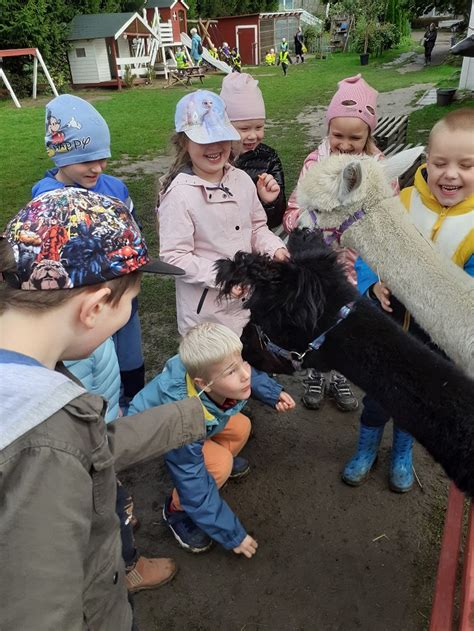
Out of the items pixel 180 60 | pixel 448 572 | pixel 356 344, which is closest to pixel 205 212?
pixel 356 344

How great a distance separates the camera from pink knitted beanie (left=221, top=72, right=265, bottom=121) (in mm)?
2947

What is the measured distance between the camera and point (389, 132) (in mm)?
7039

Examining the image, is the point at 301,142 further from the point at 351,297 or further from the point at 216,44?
the point at 216,44

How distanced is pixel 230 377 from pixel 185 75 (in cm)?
2633

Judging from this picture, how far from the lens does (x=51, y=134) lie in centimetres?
245

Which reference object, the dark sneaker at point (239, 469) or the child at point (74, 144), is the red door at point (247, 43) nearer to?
the child at point (74, 144)

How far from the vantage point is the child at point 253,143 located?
2955 millimetres

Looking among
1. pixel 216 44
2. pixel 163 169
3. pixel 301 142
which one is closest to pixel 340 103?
pixel 163 169

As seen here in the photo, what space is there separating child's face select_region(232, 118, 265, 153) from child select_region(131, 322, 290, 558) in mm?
1490

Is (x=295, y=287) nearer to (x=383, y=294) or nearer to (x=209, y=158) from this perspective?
(x=383, y=294)

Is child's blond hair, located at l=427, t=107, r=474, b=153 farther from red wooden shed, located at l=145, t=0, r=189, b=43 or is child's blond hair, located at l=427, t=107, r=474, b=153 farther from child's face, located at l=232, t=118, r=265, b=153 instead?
red wooden shed, located at l=145, t=0, r=189, b=43

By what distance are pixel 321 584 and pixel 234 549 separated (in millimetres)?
442

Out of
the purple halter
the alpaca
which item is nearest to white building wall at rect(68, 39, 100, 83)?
the alpaca

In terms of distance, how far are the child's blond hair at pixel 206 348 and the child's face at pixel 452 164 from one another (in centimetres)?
117
